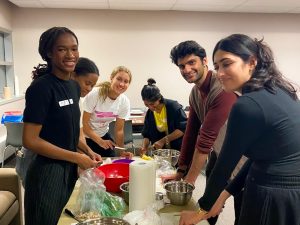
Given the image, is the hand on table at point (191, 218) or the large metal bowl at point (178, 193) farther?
the large metal bowl at point (178, 193)

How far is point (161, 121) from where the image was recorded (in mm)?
2678

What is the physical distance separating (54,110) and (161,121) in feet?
4.49

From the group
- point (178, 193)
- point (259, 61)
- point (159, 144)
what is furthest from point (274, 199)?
point (159, 144)

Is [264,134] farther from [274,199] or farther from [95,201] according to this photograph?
[95,201]

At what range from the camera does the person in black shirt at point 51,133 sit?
4.50 feet

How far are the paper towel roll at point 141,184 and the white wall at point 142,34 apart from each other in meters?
4.16

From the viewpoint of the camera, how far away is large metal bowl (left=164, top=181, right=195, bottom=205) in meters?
1.32

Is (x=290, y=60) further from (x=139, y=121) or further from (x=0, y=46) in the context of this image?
(x=0, y=46)

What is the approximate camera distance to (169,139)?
2.56 metres

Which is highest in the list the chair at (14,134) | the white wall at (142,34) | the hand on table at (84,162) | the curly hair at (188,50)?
the white wall at (142,34)

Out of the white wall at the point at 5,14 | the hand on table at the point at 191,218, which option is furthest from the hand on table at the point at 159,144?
the white wall at the point at 5,14

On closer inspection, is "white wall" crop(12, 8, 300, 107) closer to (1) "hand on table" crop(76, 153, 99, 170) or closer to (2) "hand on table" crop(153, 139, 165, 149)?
(2) "hand on table" crop(153, 139, 165, 149)

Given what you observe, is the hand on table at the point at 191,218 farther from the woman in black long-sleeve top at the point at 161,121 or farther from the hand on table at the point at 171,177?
the woman in black long-sleeve top at the point at 161,121

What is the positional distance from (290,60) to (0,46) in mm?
5049
